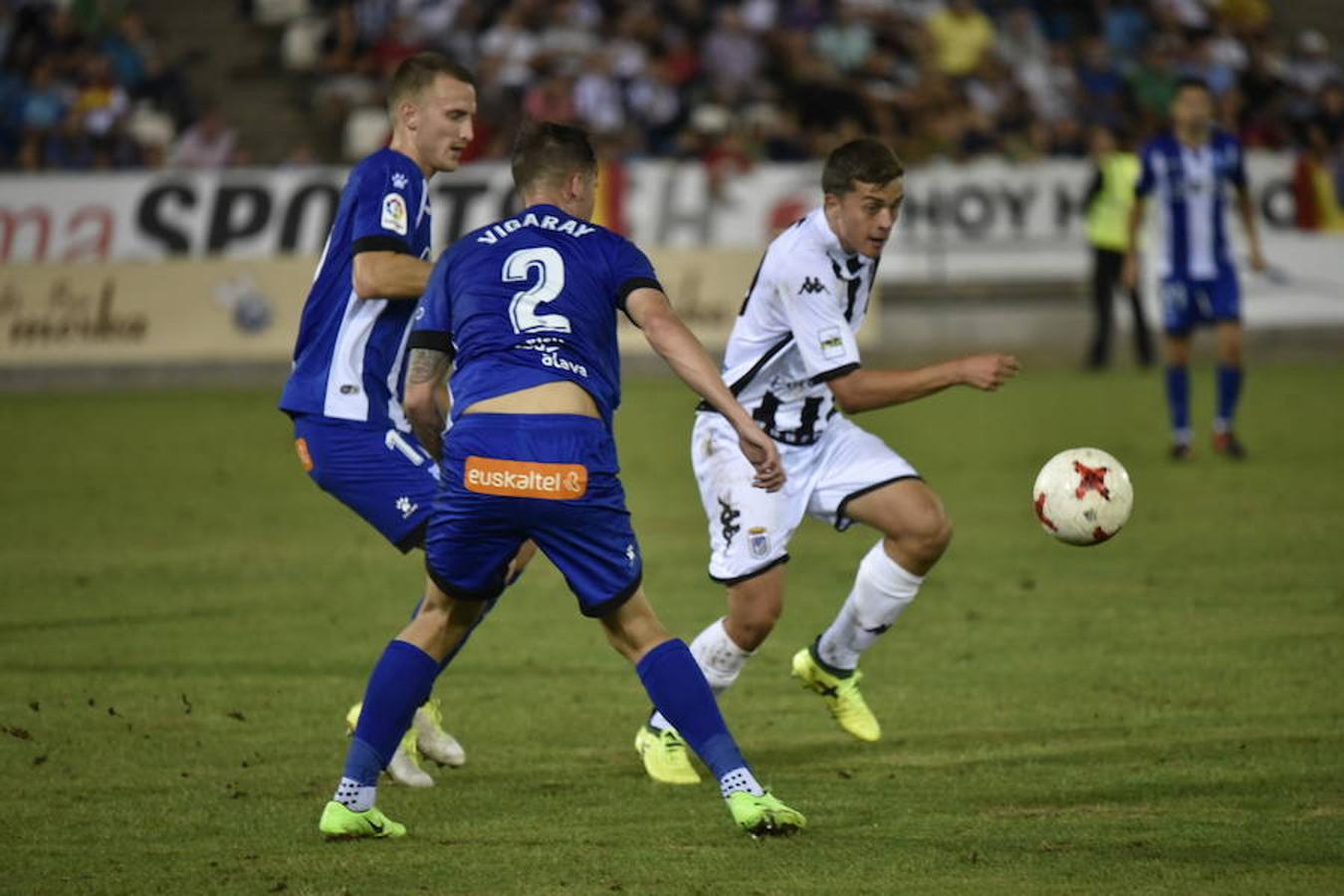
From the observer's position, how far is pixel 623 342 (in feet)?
79.5

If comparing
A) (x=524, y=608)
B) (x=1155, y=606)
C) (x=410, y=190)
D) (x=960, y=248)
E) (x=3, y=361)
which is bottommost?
(x=3, y=361)

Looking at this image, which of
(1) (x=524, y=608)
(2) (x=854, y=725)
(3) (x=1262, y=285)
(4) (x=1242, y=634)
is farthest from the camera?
(3) (x=1262, y=285)

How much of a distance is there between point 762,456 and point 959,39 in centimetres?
2307

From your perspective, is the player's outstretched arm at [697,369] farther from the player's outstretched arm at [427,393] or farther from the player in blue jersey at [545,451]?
the player's outstretched arm at [427,393]

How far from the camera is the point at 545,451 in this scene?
5.92m

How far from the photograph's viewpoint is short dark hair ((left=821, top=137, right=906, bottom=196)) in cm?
718

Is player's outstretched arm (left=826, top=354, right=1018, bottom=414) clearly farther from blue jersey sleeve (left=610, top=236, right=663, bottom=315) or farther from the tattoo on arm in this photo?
the tattoo on arm

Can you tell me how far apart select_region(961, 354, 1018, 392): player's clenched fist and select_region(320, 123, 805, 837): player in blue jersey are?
81cm

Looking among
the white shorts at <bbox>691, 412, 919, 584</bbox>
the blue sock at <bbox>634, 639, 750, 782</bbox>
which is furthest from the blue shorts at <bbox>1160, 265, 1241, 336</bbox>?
the blue sock at <bbox>634, 639, 750, 782</bbox>

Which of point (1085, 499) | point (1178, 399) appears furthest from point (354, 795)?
point (1178, 399)

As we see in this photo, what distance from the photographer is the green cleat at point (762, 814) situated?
5.86m

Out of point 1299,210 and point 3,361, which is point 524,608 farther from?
point 1299,210

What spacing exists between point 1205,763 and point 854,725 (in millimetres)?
1197

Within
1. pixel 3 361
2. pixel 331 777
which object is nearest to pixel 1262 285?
pixel 3 361
